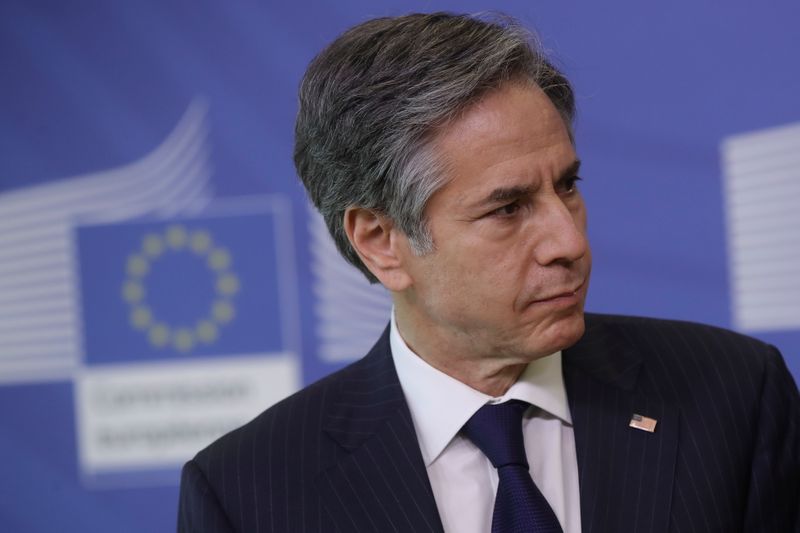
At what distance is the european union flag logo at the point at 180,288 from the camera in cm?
306

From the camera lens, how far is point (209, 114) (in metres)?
3.10

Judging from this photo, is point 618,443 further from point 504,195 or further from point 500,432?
point 504,195

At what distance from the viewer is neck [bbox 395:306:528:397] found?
1801 mm

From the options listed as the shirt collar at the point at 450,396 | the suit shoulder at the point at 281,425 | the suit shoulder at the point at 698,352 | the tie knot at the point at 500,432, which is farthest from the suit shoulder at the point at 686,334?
the suit shoulder at the point at 281,425

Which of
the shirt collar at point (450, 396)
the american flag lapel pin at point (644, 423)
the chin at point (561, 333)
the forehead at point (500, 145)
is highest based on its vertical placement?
the forehead at point (500, 145)

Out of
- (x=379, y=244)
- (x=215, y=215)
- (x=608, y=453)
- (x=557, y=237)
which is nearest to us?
(x=557, y=237)

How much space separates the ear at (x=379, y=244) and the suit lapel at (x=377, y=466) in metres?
0.17

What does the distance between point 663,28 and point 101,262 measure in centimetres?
173

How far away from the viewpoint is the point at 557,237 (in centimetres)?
166

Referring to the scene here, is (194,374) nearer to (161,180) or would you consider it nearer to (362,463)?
(161,180)

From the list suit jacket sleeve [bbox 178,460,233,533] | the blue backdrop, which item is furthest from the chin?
the blue backdrop

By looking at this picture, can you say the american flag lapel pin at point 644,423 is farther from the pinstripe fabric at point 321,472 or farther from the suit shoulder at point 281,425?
the suit shoulder at point 281,425

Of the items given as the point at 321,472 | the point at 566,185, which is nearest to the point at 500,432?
the point at 321,472

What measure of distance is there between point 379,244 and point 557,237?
36cm
